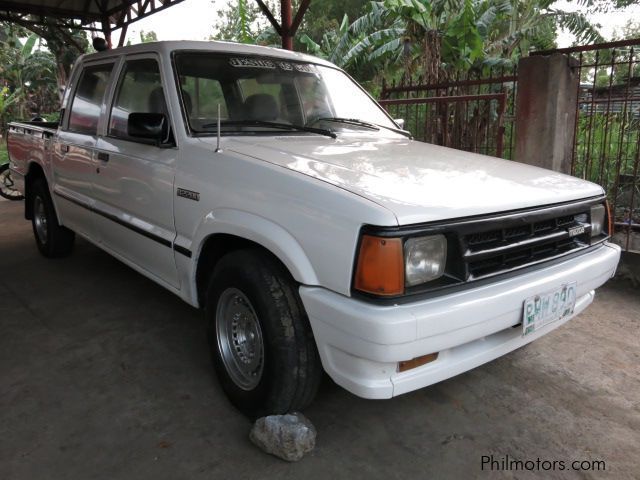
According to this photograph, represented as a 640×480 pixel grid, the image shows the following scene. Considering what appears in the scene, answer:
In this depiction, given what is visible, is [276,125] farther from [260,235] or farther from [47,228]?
[47,228]

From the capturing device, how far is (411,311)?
1787mm


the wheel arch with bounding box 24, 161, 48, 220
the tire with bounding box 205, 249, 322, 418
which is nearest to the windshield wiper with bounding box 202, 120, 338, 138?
the tire with bounding box 205, 249, 322, 418

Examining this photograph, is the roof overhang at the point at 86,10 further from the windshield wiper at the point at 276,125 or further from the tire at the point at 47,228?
the windshield wiper at the point at 276,125

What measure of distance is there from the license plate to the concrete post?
3035 mm

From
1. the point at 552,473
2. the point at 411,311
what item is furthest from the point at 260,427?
the point at 552,473

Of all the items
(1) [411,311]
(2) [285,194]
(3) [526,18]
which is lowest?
(1) [411,311]

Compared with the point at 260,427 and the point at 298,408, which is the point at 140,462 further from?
the point at 298,408

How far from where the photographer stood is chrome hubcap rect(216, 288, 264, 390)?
2.40 metres

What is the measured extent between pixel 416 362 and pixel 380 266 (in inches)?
16.9

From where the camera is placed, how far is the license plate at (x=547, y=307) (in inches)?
82.7

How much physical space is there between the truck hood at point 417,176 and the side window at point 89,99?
160 cm

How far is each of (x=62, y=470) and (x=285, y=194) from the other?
4.83 ft

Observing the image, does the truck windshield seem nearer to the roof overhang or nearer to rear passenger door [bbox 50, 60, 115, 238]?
rear passenger door [bbox 50, 60, 115, 238]

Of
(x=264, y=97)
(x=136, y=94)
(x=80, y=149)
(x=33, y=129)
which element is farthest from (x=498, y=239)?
(x=33, y=129)
